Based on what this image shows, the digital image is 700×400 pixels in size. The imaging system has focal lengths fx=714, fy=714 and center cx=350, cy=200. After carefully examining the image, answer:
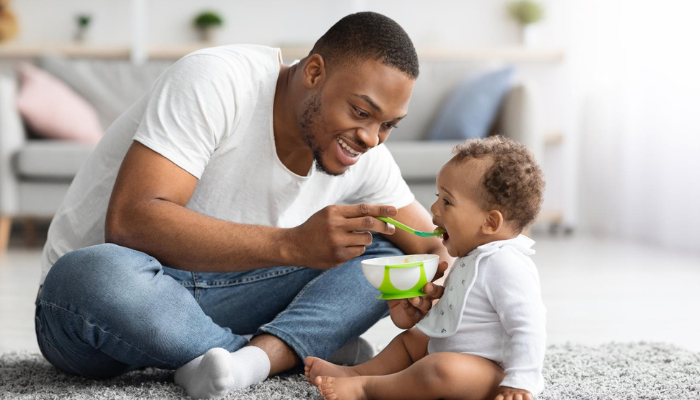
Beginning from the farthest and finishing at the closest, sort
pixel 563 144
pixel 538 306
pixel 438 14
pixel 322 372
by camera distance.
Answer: pixel 438 14 → pixel 563 144 → pixel 322 372 → pixel 538 306

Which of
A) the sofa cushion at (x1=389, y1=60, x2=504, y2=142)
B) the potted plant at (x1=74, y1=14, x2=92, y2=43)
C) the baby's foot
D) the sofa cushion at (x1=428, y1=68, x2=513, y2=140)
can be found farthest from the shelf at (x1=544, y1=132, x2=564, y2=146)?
the baby's foot

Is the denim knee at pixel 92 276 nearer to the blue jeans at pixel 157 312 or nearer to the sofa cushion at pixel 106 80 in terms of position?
the blue jeans at pixel 157 312

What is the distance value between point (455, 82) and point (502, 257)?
9.77ft

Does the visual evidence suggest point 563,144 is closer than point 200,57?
No

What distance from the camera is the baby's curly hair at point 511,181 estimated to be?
1.17m

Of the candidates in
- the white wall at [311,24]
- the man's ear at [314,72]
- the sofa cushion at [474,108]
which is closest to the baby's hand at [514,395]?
the man's ear at [314,72]

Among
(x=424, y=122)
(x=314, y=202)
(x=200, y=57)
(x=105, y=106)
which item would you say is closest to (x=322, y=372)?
(x=314, y=202)

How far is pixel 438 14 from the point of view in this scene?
196 inches

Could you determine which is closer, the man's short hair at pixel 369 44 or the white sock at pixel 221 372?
the white sock at pixel 221 372

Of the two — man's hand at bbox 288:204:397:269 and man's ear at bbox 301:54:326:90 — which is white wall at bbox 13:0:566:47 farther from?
man's hand at bbox 288:204:397:269

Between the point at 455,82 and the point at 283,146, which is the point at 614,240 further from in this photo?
the point at 283,146

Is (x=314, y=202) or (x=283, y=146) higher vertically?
(x=283, y=146)

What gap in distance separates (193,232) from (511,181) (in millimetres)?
538

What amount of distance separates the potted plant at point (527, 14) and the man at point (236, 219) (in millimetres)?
3554
